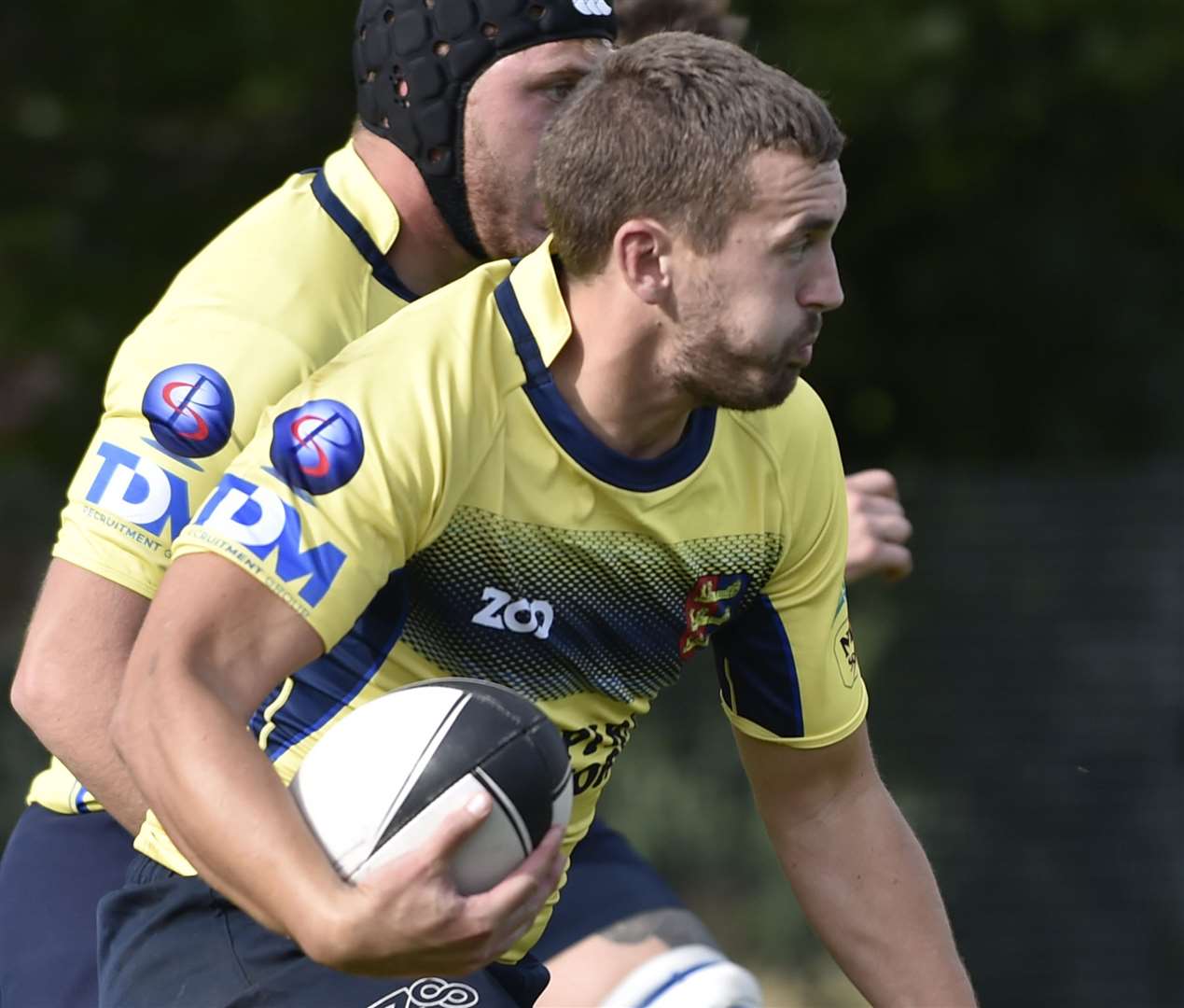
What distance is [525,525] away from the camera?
11.3 ft

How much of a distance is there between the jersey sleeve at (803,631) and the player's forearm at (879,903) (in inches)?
7.5

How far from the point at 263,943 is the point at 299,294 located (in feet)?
4.00

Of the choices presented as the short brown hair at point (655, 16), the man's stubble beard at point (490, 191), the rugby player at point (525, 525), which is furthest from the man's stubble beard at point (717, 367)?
the short brown hair at point (655, 16)

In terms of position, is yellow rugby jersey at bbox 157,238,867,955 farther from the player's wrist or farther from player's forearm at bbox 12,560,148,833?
the player's wrist

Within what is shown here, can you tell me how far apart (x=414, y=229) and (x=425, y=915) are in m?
1.86

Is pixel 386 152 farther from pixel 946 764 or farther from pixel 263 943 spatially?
pixel 946 764

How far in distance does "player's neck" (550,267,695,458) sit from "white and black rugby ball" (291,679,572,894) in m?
0.56

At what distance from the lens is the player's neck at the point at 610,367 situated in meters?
3.47

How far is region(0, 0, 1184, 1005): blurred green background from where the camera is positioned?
394 inches

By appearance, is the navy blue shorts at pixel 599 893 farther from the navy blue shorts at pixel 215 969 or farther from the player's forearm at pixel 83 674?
the player's forearm at pixel 83 674

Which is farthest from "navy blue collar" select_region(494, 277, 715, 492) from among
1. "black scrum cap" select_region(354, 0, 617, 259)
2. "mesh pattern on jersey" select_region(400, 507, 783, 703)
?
"black scrum cap" select_region(354, 0, 617, 259)

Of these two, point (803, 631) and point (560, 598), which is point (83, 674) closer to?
point (560, 598)

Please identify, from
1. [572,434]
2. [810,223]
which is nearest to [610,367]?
[572,434]

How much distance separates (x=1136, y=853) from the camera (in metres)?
10.0
